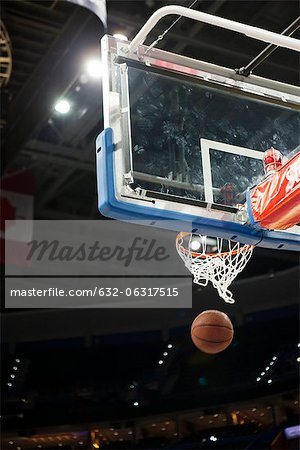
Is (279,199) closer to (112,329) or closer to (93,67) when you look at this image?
(93,67)

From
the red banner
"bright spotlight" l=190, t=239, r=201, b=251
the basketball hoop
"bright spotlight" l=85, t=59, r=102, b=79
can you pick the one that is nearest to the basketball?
the basketball hoop

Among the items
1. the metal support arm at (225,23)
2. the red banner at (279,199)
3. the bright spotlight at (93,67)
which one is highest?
the bright spotlight at (93,67)

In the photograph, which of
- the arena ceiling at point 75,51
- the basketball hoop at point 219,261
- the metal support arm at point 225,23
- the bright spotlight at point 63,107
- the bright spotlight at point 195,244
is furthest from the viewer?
the bright spotlight at point 63,107

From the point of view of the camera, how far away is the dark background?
5.82 m

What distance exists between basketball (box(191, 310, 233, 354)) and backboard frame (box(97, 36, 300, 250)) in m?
1.21

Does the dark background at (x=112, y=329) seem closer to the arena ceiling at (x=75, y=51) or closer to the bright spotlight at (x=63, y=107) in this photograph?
the arena ceiling at (x=75, y=51)

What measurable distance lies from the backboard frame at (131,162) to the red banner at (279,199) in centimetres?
13

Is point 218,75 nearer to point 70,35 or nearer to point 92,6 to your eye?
point 92,6

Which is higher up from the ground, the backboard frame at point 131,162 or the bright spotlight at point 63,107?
the bright spotlight at point 63,107

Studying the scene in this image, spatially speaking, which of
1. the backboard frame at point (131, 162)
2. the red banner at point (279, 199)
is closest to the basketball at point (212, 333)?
the backboard frame at point (131, 162)

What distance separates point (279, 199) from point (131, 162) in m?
0.67

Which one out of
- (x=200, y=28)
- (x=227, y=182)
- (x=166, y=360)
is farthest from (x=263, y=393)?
(x=227, y=182)

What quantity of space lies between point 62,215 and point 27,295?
2.84 meters

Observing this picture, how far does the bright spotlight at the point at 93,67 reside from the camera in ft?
18.7
